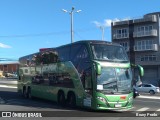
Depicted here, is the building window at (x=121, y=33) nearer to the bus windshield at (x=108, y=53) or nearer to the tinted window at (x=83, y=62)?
the tinted window at (x=83, y=62)

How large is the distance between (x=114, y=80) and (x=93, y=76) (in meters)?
1.12

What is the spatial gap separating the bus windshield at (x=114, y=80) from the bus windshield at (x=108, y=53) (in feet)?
2.02

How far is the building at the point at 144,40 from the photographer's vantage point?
76.8m

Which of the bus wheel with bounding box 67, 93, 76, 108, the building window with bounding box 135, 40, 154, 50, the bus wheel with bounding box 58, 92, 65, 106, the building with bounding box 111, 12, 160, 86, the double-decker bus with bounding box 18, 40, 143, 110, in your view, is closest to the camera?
the double-decker bus with bounding box 18, 40, 143, 110

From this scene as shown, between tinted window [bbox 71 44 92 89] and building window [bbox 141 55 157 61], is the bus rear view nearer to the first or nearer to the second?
tinted window [bbox 71 44 92 89]

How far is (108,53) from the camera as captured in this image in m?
20.3

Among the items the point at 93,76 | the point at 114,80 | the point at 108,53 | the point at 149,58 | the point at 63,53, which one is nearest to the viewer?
the point at 93,76

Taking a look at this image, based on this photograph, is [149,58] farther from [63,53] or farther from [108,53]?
[108,53]

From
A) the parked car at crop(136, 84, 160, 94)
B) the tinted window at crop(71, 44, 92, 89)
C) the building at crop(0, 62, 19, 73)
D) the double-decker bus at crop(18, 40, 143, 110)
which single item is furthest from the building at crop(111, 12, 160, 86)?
the building at crop(0, 62, 19, 73)

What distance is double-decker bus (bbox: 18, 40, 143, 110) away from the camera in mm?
19562

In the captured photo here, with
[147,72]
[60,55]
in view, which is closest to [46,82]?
[60,55]

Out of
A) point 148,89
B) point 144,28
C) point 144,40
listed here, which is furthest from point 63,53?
point 144,40

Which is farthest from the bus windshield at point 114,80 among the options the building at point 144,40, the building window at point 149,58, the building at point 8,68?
the building at point 8,68

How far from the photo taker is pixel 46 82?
25.6 metres
